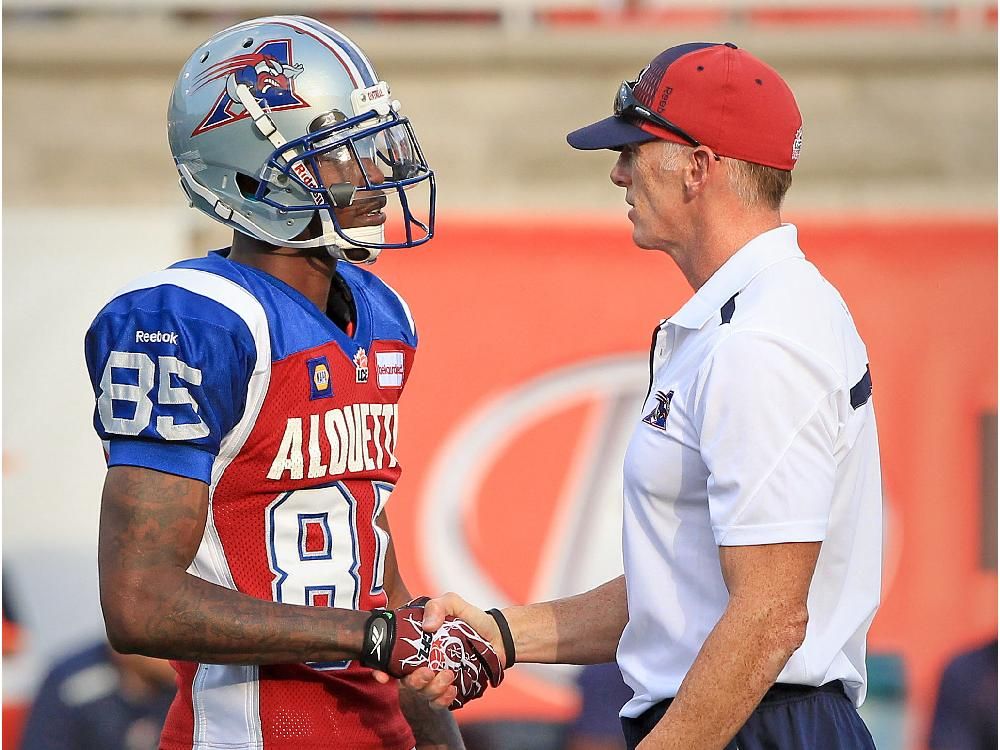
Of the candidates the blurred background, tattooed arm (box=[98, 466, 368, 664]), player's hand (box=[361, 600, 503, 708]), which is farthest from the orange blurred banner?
tattooed arm (box=[98, 466, 368, 664])

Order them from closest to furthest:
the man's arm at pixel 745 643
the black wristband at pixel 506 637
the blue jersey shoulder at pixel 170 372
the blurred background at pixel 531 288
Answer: the man's arm at pixel 745 643 → the blue jersey shoulder at pixel 170 372 → the black wristband at pixel 506 637 → the blurred background at pixel 531 288

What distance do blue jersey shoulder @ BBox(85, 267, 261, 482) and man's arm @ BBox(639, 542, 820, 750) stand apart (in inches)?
33.3

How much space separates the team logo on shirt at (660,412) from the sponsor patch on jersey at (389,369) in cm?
53

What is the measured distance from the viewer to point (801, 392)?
6.84 feet

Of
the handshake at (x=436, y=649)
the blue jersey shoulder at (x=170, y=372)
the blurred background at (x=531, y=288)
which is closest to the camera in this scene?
the blue jersey shoulder at (x=170, y=372)

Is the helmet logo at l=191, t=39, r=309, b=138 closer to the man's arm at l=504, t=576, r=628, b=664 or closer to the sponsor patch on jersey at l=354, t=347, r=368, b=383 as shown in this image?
the sponsor patch on jersey at l=354, t=347, r=368, b=383

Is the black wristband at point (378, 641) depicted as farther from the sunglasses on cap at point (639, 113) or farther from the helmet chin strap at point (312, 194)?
the sunglasses on cap at point (639, 113)

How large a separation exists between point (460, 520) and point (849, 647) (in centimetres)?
364

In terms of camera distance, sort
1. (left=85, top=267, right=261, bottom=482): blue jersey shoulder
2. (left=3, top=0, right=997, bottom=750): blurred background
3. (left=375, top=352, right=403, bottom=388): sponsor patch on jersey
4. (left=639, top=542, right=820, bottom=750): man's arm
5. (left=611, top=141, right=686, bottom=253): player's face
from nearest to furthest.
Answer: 1. (left=639, top=542, right=820, bottom=750): man's arm
2. (left=85, top=267, right=261, bottom=482): blue jersey shoulder
3. (left=611, top=141, right=686, bottom=253): player's face
4. (left=375, top=352, right=403, bottom=388): sponsor patch on jersey
5. (left=3, top=0, right=997, bottom=750): blurred background

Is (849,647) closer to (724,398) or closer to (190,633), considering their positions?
(724,398)

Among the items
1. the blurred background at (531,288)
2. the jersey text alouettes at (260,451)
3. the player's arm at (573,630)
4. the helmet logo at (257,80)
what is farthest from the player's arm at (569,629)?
the blurred background at (531,288)

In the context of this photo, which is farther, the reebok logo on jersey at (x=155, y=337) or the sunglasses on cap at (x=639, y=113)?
the sunglasses on cap at (x=639, y=113)

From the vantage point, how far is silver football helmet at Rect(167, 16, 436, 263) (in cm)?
246

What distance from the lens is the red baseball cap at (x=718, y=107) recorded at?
2320mm
